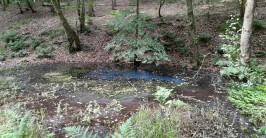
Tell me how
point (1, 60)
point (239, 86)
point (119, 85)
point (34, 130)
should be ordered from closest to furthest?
1. point (34, 130)
2. point (239, 86)
3. point (119, 85)
4. point (1, 60)

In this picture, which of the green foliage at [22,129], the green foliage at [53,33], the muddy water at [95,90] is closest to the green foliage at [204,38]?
the muddy water at [95,90]

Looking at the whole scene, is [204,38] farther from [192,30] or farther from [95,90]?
[95,90]

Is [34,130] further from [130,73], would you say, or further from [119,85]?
[130,73]

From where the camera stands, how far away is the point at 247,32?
29.2 ft

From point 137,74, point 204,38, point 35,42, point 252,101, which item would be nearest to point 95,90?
point 137,74

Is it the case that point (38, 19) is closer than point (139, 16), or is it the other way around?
point (139, 16)

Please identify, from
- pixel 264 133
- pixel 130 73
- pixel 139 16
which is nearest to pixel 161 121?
pixel 264 133

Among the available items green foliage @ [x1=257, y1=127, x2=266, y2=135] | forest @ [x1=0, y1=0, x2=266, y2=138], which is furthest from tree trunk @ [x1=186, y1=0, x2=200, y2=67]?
green foliage @ [x1=257, y1=127, x2=266, y2=135]

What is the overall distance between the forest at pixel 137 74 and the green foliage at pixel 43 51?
0.07 m

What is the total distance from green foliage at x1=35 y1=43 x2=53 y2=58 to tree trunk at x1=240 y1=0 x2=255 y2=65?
11.8 metres

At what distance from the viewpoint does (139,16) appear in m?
14.4

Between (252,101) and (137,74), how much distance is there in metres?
7.29

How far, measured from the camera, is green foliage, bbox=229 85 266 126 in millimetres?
6394

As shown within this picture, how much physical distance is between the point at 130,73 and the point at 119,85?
296 centimetres
